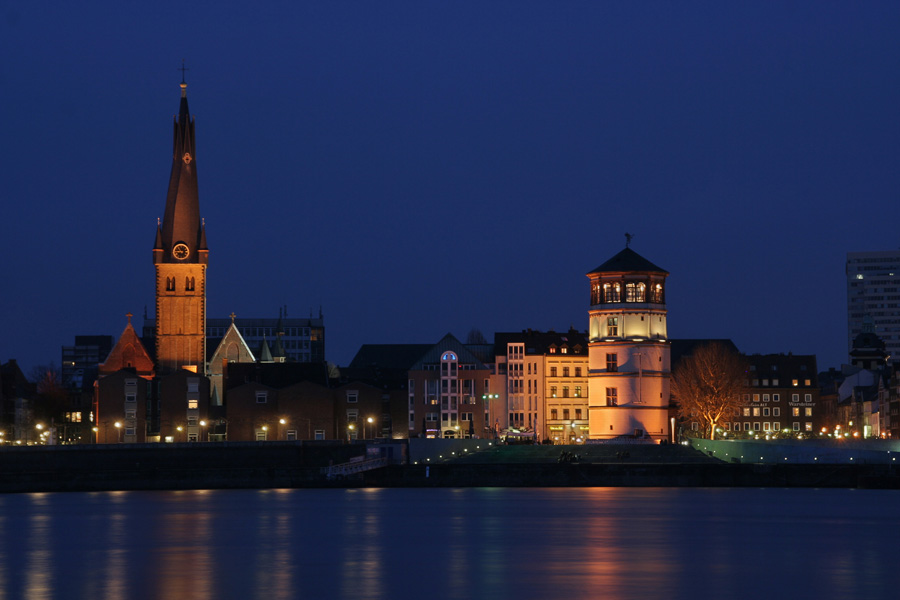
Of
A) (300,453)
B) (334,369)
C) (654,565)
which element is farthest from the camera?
(334,369)

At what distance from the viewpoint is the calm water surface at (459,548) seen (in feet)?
127

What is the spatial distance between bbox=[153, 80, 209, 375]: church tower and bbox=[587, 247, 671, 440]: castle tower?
46.3 meters

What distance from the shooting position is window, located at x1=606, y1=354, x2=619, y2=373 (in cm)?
13200

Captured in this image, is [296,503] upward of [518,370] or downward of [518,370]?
downward

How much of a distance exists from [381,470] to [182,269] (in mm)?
→ 58777

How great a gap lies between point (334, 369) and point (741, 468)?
7976 cm

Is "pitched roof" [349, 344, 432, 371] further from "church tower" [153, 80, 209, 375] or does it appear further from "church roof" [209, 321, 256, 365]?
"church tower" [153, 80, 209, 375]

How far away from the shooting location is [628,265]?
132 m

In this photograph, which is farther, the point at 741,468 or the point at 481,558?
the point at 741,468

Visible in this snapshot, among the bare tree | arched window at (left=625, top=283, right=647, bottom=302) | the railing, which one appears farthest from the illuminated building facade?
the railing

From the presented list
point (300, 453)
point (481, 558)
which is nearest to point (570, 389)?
point (300, 453)

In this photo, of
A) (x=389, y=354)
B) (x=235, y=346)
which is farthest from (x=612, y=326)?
(x=389, y=354)

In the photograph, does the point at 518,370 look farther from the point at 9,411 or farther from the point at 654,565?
the point at 654,565

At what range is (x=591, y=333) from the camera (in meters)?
134
